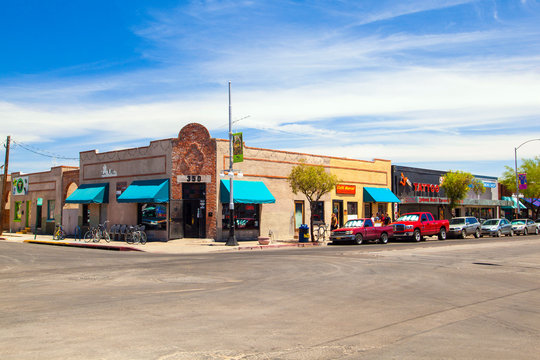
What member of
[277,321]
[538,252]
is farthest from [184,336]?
[538,252]

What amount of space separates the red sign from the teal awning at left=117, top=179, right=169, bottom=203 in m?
14.7

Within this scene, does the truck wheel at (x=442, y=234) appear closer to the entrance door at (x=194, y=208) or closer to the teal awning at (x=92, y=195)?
the entrance door at (x=194, y=208)

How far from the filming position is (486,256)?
2083 centimetres

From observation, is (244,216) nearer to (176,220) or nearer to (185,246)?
(176,220)

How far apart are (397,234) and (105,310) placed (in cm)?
2588

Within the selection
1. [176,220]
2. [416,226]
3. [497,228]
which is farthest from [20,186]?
[497,228]

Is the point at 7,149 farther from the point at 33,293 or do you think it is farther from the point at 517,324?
the point at 517,324

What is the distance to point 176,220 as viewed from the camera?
31.6m

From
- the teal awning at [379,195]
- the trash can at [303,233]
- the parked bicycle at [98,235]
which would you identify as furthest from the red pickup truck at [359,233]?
the parked bicycle at [98,235]

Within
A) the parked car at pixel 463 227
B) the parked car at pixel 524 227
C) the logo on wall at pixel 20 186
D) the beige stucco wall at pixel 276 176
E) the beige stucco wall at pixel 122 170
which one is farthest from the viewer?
the logo on wall at pixel 20 186

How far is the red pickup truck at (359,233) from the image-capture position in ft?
97.4

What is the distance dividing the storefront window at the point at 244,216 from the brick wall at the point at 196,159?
0.86m

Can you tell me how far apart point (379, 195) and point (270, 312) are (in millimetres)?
34935

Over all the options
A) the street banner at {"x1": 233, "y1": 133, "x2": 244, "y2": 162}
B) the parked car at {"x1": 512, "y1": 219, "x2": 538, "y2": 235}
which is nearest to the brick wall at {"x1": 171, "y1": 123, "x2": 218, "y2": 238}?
the street banner at {"x1": 233, "y1": 133, "x2": 244, "y2": 162}
